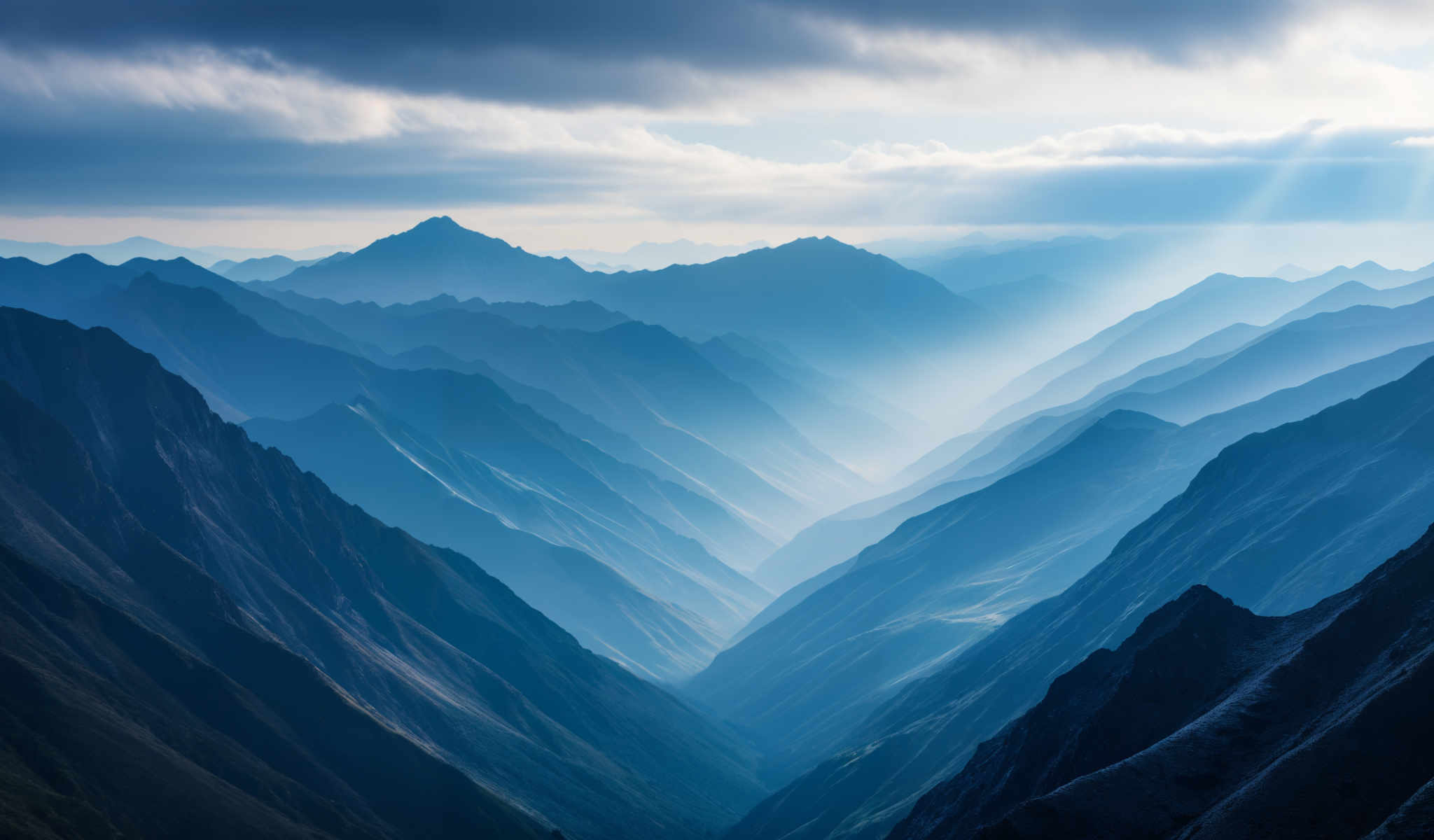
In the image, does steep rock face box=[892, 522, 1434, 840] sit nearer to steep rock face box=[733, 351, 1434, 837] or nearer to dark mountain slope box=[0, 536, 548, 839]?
steep rock face box=[733, 351, 1434, 837]

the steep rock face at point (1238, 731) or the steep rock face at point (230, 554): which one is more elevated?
the steep rock face at point (230, 554)

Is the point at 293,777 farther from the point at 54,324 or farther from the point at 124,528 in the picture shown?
the point at 54,324

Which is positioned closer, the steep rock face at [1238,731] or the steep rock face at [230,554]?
the steep rock face at [1238,731]

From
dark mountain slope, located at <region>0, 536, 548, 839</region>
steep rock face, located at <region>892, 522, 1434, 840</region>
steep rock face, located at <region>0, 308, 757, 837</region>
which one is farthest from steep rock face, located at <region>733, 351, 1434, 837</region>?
dark mountain slope, located at <region>0, 536, 548, 839</region>

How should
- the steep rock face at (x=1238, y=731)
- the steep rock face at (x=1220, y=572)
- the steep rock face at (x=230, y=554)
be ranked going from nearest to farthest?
1. the steep rock face at (x=1238, y=731)
2. the steep rock face at (x=230, y=554)
3. the steep rock face at (x=1220, y=572)

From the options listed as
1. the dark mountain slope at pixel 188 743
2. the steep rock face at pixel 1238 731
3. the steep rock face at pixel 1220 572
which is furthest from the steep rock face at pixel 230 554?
the steep rock face at pixel 1238 731

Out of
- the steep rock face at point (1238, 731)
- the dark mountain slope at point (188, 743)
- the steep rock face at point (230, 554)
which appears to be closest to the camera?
the steep rock face at point (1238, 731)

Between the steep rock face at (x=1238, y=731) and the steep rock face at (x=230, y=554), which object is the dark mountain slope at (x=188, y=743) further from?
the steep rock face at (x=1238, y=731)
